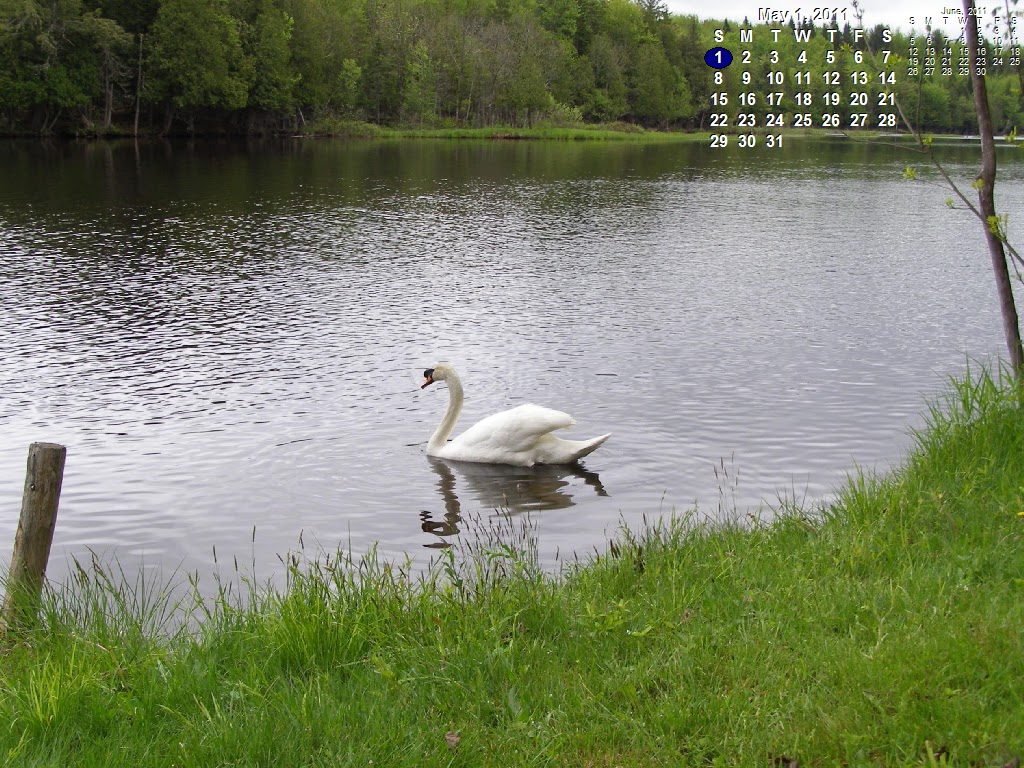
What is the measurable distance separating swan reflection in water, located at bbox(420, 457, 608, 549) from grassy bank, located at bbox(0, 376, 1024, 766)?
13.8ft

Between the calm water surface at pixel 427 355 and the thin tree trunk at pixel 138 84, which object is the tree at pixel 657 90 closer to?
the thin tree trunk at pixel 138 84

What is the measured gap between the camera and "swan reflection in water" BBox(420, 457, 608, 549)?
37.0 ft

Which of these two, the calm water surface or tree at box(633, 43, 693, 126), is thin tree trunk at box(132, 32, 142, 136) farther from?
tree at box(633, 43, 693, 126)

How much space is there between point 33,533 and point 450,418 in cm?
705

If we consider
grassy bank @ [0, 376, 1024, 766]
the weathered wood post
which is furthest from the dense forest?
the weathered wood post

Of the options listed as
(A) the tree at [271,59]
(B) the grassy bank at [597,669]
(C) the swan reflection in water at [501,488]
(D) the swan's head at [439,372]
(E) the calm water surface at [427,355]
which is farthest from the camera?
(A) the tree at [271,59]

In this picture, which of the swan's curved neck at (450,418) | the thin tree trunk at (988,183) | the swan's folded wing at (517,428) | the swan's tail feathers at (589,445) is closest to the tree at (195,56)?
the swan's curved neck at (450,418)

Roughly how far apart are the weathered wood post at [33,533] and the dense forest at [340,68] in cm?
5269

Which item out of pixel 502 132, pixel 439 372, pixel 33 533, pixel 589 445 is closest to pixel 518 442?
pixel 589 445

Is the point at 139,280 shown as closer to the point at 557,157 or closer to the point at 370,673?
the point at 370,673

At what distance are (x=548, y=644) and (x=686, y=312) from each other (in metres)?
17.4

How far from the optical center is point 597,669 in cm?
550

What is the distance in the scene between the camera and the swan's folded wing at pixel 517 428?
40.5ft

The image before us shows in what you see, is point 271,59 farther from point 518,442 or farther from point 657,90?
point 518,442
